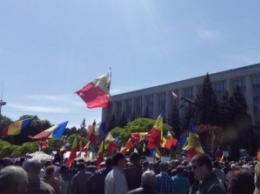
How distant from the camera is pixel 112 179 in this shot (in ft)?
22.4

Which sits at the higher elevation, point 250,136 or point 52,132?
point 250,136

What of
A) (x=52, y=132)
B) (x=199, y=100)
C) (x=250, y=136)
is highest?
(x=199, y=100)

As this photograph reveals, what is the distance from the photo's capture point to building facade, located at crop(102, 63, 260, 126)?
236 ft

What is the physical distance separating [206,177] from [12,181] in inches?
98.7

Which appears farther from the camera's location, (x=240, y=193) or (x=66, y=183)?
(x=66, y=183)

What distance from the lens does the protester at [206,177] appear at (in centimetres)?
458

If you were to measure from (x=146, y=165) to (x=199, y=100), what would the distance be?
51.8m

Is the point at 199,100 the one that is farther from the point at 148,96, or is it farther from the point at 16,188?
the point at 16,188

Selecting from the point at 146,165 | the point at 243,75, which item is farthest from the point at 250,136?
the point at 146,165

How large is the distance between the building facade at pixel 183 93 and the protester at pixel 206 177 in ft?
174

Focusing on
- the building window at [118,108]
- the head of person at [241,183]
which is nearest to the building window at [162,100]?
the building window at [118,108]

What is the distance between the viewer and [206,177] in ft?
15.7

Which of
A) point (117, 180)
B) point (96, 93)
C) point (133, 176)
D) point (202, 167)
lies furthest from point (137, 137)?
point (202, 167)

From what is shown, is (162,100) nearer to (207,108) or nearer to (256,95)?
(256,95)
